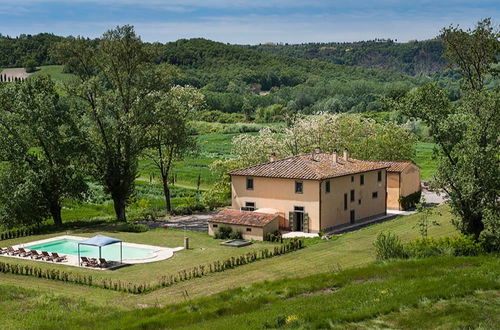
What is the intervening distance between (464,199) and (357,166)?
1894cm

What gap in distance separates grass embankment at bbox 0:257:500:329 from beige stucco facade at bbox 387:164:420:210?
93.4ft

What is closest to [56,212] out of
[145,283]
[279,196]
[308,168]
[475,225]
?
[279,196]

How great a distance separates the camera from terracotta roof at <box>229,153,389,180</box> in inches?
1674

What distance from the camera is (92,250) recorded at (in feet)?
130

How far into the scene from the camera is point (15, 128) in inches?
1764

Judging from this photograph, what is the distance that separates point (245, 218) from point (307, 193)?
15.3 ft

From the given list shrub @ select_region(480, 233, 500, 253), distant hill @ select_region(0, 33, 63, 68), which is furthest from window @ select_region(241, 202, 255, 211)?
distant hill @ select_region(0, 33, 63, 68)

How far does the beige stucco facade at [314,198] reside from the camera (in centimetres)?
4188

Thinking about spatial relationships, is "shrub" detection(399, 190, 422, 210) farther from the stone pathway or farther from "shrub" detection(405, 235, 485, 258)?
"shrub" detection(405, 235, 485, 258)

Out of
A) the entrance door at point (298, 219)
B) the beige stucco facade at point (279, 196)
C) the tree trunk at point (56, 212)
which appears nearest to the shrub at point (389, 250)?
the beige stucco facade at point (279, 196)

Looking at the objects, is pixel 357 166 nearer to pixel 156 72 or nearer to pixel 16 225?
pixel 156 72

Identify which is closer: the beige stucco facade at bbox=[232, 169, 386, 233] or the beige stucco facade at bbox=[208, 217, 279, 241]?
the beige stucco facade at bbox=[208, 217, 279, 241]

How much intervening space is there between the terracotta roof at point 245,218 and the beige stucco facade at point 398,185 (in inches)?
595

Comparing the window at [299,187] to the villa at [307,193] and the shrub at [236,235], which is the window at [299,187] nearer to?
the villa at [307,193]
